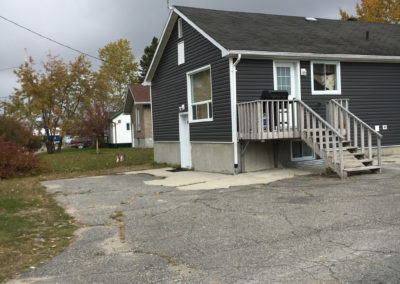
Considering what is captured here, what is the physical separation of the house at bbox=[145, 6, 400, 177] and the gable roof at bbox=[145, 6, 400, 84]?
0.15 ft

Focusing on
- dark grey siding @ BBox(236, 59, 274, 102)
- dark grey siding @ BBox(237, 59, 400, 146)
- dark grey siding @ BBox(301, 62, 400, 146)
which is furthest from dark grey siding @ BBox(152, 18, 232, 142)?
dark grey siding @ BBox(301, 62, 400, 146)

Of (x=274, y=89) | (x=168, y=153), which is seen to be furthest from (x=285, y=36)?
(x=168, y=153)

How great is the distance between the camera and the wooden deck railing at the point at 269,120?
11.4m

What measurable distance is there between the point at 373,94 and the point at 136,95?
2093cm

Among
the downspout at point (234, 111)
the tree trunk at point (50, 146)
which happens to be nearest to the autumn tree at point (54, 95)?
the tree trunk at point (50, 146)

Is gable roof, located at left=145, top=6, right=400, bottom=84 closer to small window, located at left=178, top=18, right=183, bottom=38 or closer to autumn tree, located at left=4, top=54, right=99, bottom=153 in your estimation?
small window, located at left=178, top=18, right=183, bottom=38

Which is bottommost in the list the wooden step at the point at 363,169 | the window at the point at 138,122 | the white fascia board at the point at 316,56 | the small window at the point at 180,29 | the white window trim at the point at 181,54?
the wooden step at the point at 363,169

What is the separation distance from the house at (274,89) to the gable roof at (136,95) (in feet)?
48.9

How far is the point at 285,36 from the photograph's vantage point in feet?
46.2

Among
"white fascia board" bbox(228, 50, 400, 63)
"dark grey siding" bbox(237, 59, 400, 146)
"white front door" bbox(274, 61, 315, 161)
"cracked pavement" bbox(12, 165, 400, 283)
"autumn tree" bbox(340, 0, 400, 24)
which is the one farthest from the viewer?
"autumn tree" bbox(340, 0, 400, 24)

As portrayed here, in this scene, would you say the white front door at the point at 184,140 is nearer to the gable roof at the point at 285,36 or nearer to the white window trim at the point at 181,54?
the white window trim at the point at 181,54

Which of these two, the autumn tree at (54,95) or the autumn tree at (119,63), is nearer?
the autumn tree at (54,95)

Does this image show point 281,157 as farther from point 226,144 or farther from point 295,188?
point 295,188

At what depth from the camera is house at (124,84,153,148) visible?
3209 centimetres
